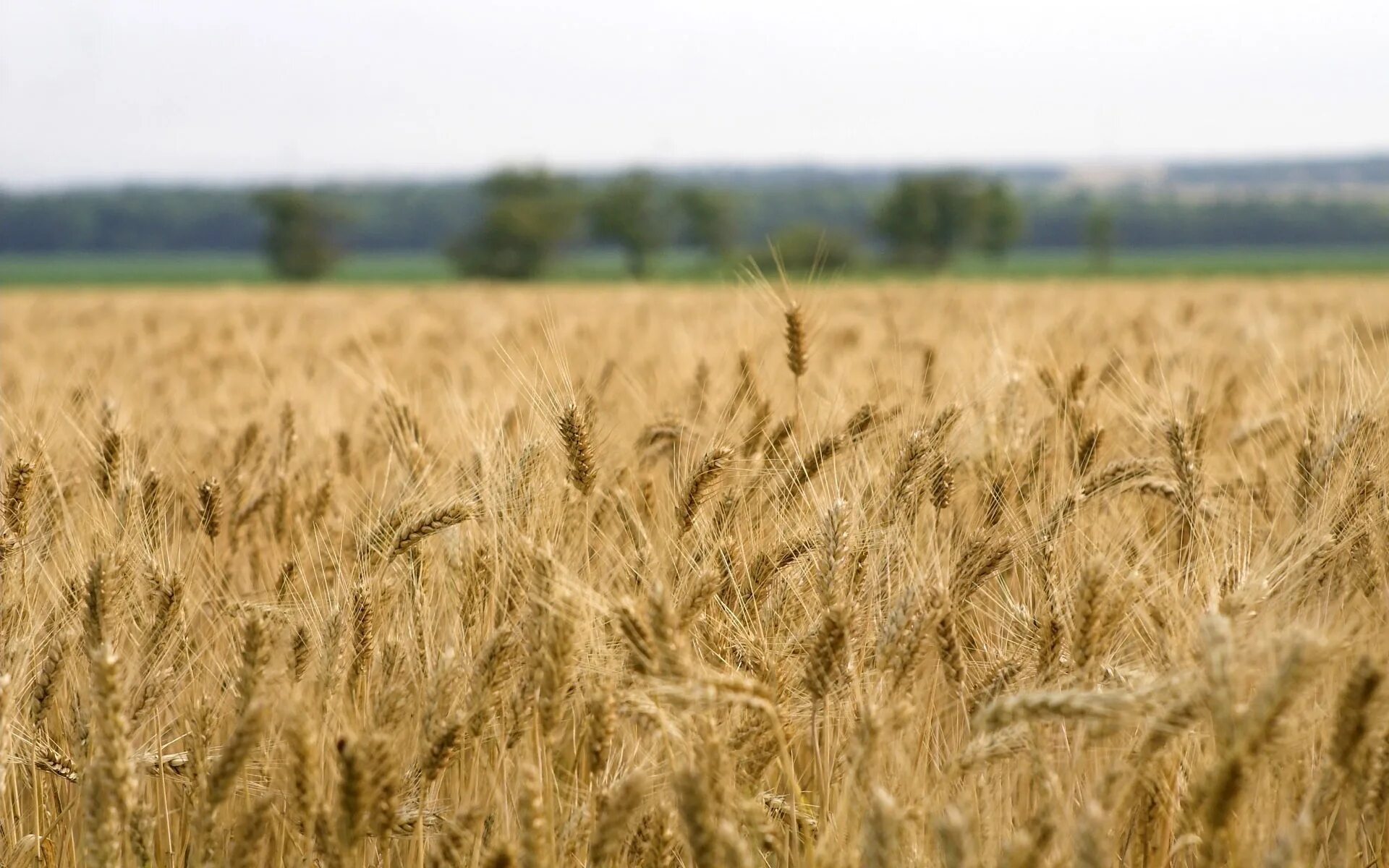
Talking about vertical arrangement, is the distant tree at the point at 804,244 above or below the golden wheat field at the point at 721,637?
above

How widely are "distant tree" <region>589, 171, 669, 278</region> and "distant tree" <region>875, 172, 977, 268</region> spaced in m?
15.2

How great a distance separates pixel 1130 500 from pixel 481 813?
1.70 metres

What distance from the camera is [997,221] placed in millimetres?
80188

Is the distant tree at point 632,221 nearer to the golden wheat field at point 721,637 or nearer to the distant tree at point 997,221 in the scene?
the distant tree at point 997,221

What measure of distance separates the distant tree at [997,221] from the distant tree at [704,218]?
1846 cm

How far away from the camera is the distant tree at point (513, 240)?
239ft

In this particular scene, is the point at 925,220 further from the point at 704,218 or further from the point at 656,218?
the point at 656,218

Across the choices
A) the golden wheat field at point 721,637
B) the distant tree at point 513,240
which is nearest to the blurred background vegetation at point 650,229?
the distant tree at point 513,240

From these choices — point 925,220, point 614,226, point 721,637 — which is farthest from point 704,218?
point 721,637

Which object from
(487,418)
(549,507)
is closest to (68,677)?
(549,507)

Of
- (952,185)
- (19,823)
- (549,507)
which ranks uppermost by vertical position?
(952,185)

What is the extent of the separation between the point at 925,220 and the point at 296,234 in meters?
41.7

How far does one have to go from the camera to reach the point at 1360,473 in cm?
200

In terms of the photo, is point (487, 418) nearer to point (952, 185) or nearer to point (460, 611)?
point (460, 611)
